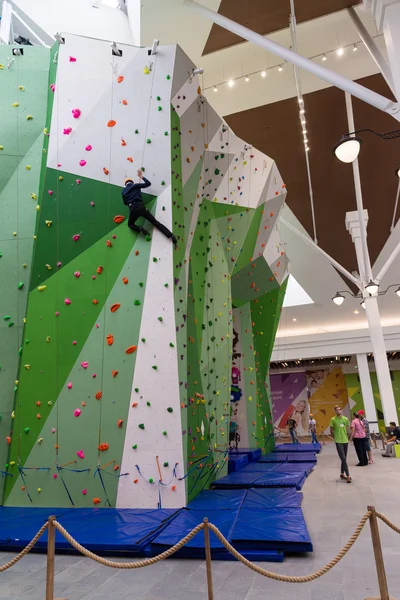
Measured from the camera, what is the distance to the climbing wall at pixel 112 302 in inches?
225

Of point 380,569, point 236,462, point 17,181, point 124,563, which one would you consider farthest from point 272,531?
point 17,181

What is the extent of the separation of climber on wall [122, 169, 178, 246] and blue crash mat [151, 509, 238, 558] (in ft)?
11.7

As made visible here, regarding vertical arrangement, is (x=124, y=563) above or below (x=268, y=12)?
below

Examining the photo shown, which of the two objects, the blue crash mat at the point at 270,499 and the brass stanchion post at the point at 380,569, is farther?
the blue crash mat at the point at 270,499

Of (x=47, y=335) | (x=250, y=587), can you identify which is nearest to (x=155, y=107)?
(x=47, y=335)

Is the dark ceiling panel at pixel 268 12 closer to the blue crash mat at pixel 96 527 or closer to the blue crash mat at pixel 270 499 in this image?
the blue crash mat at pixel 270 499

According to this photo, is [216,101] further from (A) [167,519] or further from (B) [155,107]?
(A) [167,519]

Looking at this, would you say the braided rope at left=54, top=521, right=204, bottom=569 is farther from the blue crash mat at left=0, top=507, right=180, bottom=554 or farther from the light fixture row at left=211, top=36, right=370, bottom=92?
the light fixture row at left=211, top=36, right=370, bottom=92

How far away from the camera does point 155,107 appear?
6.29 metres

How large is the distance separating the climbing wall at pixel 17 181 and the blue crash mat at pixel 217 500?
9.78 ft

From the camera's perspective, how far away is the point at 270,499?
19.0 feet

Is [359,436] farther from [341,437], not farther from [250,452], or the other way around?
[250,452]

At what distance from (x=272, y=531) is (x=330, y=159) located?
10.6m

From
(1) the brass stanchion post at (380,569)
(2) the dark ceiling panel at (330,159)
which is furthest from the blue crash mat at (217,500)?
(2) the dark ceiling panel at (330,159)
